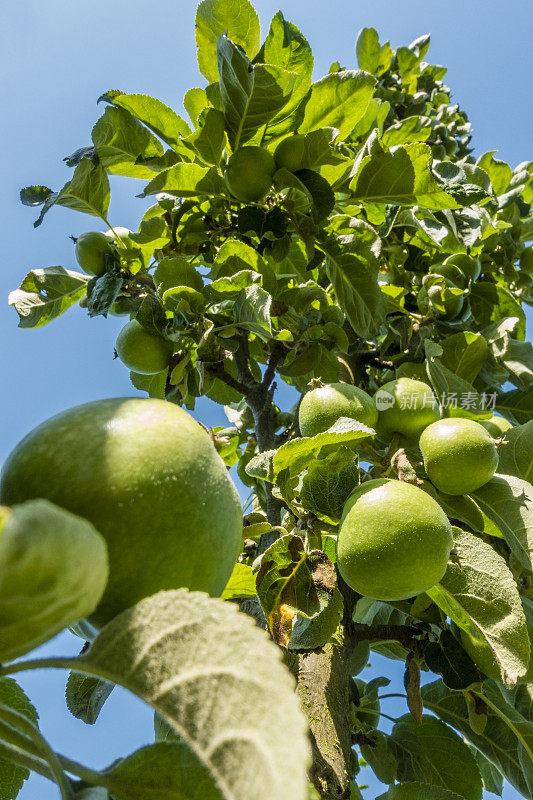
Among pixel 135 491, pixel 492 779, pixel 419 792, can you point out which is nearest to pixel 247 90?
pixel 135 491

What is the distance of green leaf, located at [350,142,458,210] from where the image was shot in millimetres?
1780

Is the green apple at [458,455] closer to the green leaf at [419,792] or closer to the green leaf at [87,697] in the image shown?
the green leaf at [419,792]

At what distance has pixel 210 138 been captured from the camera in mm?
1674

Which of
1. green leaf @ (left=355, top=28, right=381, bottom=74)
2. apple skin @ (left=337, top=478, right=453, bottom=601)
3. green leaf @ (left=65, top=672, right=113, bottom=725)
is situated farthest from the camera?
green leaf @ (left=355, top=28, right=381, bottom=74)

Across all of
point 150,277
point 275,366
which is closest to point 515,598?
point 275,366

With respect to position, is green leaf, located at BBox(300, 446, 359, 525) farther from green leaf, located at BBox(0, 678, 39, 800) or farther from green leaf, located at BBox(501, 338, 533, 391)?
green leaf, located at BBox(501, 338, 533, 391)

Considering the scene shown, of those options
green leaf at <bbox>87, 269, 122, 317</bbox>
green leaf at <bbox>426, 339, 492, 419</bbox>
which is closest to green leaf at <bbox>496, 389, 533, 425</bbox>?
green leaf at <bbox>426, 339, 492, 419</bbox>

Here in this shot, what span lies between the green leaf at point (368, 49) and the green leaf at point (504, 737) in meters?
3.64

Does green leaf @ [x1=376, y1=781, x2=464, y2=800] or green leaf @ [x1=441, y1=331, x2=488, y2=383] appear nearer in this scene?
green leaf @ [x1=376, y1=781, x2=464, y2=800]

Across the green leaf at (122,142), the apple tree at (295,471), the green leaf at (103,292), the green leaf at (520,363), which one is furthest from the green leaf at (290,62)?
the green leaf at (520,363)

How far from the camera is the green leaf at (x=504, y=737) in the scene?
1.44 meters

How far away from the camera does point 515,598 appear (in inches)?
45.9

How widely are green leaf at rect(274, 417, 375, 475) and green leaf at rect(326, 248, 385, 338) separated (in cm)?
67

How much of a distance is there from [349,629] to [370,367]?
124cm
